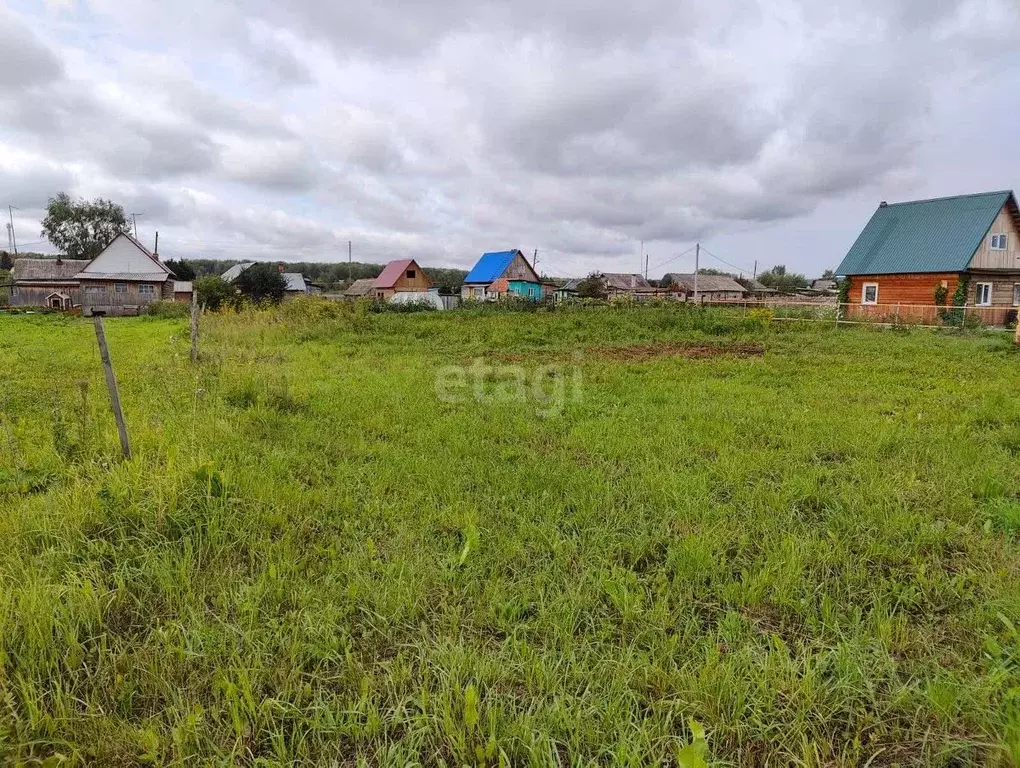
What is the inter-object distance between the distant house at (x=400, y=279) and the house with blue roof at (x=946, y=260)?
35221 millimetres

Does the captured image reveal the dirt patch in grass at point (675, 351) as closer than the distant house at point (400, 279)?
Yes

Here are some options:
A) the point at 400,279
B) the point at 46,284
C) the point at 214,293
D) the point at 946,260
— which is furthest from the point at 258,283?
the point at 946,260

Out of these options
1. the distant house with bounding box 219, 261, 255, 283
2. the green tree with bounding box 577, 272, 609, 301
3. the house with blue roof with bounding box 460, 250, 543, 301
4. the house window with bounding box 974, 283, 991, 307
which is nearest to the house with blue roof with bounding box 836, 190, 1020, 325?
the house window with bounding box 974, 283, 991, 307

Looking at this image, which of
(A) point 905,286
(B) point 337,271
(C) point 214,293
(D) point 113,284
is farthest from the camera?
(B) point 337,271

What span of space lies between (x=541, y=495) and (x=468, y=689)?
81.5 inches

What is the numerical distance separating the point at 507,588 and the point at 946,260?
26.5 meters

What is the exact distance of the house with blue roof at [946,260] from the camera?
20.8 metres

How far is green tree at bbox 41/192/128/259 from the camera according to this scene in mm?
51531

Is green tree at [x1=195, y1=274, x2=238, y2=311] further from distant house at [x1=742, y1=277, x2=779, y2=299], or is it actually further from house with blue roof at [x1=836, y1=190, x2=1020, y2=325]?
distant house at [x1=742, y1=277, x2=779, y2=299]

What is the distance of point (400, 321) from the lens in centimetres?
1823

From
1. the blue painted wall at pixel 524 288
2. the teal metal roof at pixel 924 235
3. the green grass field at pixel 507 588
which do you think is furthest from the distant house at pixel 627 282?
the green grass field at pixel 507 588

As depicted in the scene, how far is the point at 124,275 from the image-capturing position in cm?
3472

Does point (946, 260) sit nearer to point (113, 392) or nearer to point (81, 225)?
point (113, 392)

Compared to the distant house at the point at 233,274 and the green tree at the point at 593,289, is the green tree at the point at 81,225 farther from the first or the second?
the green tree at the point at 593,289
